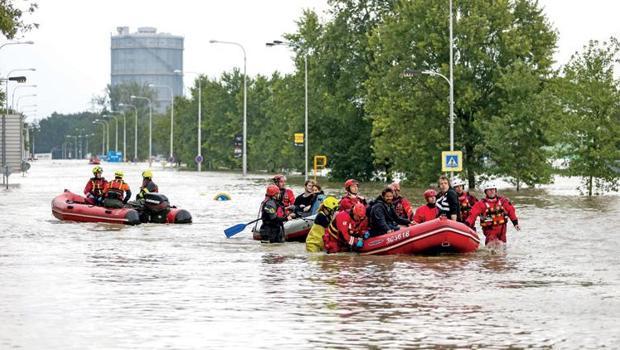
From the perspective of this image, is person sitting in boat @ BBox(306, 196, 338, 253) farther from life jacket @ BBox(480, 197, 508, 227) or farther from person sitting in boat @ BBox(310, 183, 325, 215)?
person sitting in boat @ BBox(310, 183, 325, 215)

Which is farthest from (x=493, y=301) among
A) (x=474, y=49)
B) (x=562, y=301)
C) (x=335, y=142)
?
(x=335, y=142)

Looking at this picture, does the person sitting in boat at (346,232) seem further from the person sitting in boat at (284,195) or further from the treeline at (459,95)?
the treeline at (459,95)

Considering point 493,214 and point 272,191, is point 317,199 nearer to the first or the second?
point 272,191

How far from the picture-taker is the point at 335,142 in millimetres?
85688

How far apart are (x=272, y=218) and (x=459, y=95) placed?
130ft

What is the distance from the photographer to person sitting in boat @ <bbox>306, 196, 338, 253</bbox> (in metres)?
26.1

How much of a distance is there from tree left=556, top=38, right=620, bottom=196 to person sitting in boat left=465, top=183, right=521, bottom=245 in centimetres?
3417

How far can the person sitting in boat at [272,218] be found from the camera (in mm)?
28344

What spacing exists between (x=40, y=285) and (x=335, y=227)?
7.64 meters

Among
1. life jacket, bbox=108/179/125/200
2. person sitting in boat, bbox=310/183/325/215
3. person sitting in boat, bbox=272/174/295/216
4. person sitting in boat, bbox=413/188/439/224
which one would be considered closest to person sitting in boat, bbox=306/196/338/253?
person sitting in boat, bbox=413/188/439/224

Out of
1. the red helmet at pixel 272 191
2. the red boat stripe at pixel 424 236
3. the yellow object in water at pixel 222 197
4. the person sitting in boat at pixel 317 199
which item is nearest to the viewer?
the red boat stripe at pixel 424 236

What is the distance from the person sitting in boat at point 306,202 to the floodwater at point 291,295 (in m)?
1.45

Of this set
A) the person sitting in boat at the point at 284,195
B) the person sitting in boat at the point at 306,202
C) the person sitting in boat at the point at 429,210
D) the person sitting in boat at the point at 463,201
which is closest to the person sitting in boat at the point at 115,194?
the person sitting in boat at the point at 284,195

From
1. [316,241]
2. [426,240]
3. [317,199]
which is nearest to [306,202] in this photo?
[317,199]
